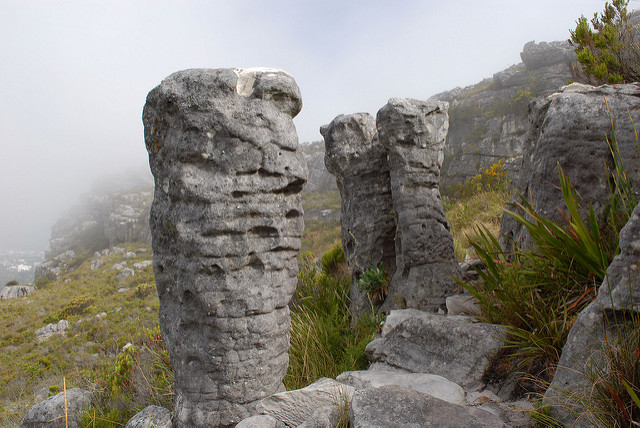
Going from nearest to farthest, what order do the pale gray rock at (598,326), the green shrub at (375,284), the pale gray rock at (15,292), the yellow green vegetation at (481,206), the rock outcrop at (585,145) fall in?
1. the pale gray rock at (598,326)
2. the rock outcrop at (585,145)
3. the green shrub at (375,284)
4. the yellow green vegetation at (481,206)
5. the pale gray rock at (15,292)

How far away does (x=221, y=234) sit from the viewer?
313cm

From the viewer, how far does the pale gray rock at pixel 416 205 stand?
530 cm

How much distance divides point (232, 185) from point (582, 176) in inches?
123

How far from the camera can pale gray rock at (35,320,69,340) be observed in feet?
60.9

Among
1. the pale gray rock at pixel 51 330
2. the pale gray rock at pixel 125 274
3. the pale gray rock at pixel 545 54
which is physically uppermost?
the pale gray rock at pixel 545 54

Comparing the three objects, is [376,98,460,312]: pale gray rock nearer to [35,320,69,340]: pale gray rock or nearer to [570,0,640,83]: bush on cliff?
[570,0,640,83]: bush on cliff

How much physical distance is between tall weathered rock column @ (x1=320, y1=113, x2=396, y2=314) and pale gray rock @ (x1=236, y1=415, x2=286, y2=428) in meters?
3.36

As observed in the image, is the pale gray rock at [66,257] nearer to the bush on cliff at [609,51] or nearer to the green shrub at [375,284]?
the green shrub at [375,284]

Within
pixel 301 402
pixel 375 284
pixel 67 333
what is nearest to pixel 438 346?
pixel 301 402

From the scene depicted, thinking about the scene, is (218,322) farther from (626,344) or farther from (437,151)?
(437,151)

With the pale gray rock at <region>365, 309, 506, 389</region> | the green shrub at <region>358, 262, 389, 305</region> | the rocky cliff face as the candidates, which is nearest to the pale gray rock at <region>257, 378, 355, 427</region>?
the pale gray rock at <region>365, 309, 506, 389</region>

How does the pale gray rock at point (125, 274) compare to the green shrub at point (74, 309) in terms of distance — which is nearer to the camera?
the green shrub at point (74, 309)

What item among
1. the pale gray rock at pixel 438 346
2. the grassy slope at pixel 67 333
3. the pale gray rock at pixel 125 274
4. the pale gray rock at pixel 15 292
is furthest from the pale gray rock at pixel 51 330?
the pale gray rock at pixel 438 346

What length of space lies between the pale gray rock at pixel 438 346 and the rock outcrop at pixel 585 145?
3.24ft
